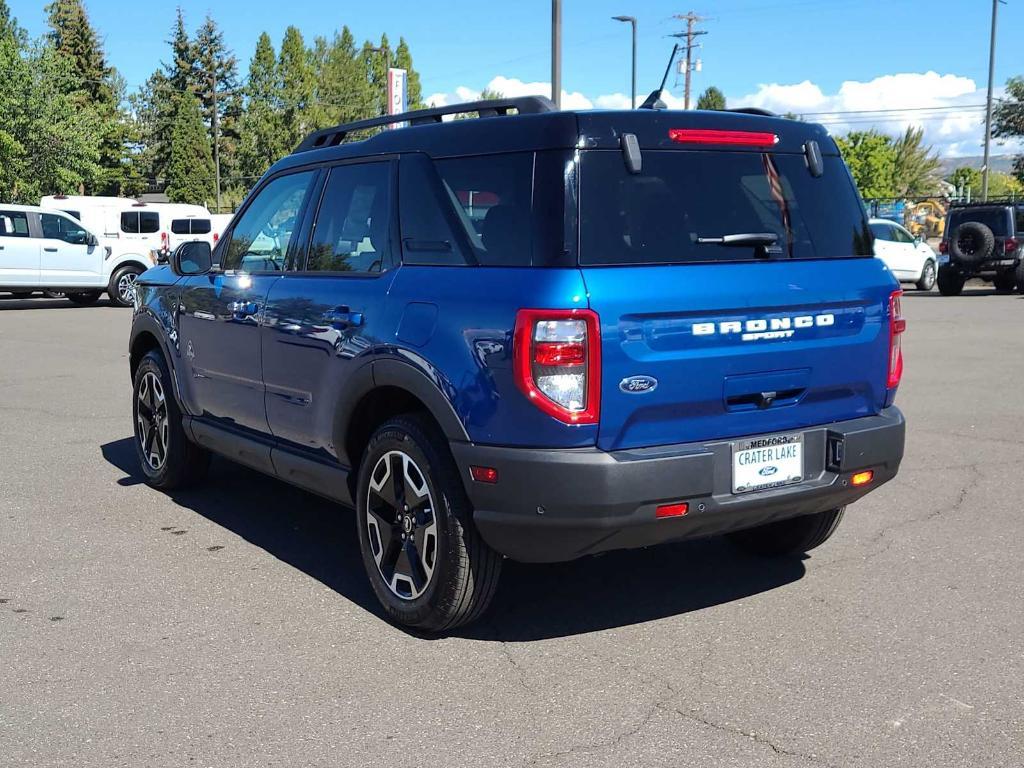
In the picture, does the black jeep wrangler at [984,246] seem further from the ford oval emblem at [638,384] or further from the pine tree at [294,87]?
the pine tree at [294,87]

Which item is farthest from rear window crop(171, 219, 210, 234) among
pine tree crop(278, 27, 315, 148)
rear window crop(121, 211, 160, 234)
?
pine tree crop(278, 27, 315, 148)

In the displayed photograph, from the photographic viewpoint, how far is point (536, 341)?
11.9ft

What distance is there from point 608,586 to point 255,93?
3224 inches

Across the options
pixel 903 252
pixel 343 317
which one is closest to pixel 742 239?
pixel 343 317

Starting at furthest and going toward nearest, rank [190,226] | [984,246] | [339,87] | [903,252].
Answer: [339,87] < [190,226] < [903,252] < [984,246]

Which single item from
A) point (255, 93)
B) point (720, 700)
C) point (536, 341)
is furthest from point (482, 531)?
point (255, 93)

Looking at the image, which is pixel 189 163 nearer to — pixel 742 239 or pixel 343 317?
pixel 343 317

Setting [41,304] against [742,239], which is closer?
[742,239]

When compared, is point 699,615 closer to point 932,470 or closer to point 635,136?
point 635,136

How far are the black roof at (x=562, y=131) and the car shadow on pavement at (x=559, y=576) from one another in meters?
1.82

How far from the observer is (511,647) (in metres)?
4.18

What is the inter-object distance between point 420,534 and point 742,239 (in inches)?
63.1

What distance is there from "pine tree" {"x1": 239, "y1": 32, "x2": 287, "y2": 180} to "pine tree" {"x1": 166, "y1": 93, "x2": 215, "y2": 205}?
3.99 m

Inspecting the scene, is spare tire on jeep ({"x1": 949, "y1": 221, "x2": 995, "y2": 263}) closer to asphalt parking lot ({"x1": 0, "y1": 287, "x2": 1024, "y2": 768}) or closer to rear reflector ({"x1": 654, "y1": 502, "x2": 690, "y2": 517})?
asphalt parking lot ({"x1": 0, "y1": 287, "x2": 1024, "y2": 768})
